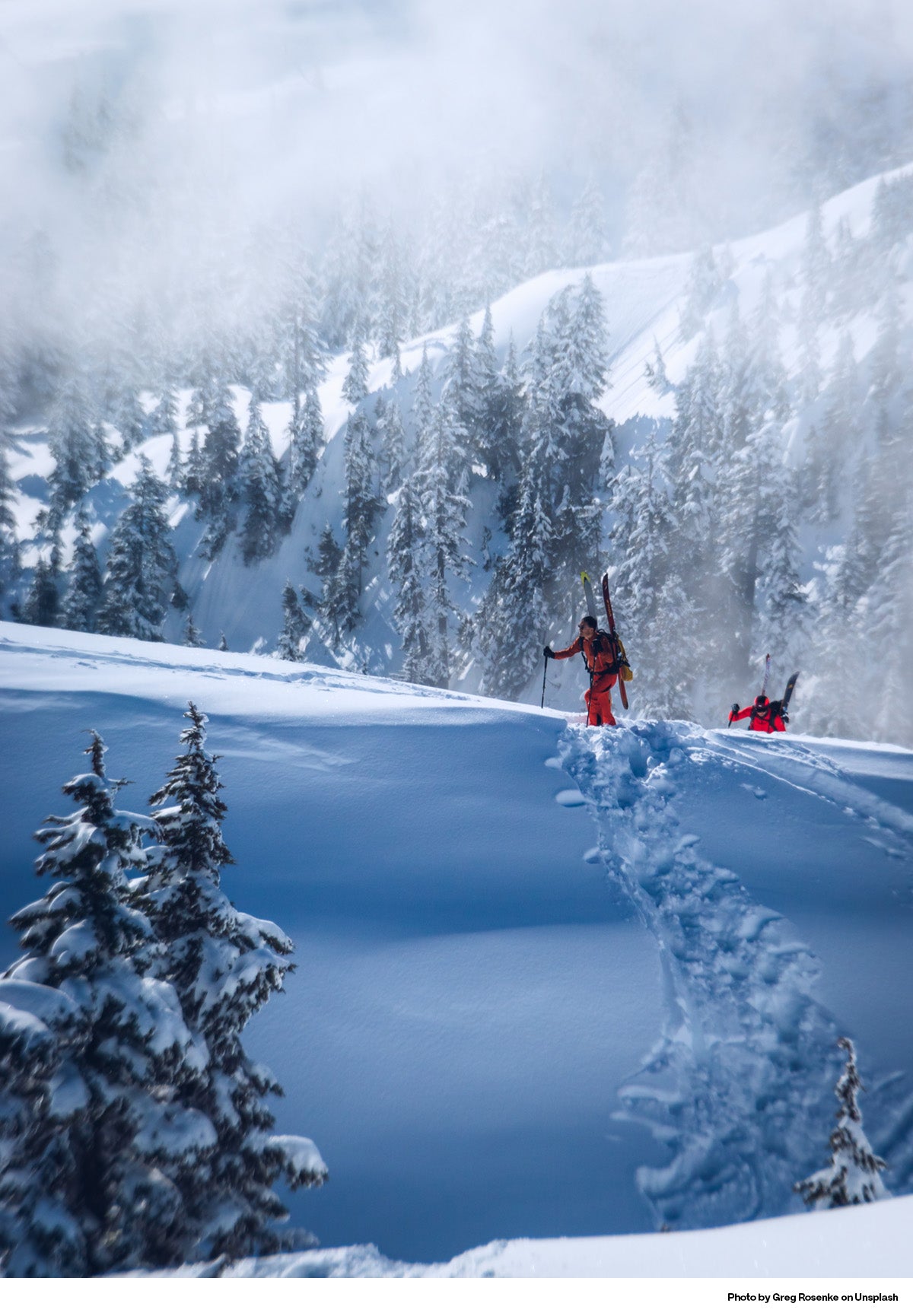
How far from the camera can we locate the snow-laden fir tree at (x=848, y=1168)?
136 inches

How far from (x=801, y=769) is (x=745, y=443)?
2275 centimetres

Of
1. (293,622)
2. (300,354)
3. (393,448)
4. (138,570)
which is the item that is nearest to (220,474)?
(138,570)

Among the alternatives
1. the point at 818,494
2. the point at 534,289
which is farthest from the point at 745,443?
the point at 534,289

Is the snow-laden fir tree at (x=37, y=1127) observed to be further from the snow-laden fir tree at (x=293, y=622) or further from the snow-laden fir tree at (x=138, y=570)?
the snow-laden fir tree at (x=293, y=622)

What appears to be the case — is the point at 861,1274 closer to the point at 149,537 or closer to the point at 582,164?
the point at 149,537

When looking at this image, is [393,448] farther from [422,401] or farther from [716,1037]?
[716,1037]

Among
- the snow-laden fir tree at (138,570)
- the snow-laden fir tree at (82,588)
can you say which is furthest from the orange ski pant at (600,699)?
the snow-laden fir tree at (82,588)

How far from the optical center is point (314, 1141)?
3.49 metres

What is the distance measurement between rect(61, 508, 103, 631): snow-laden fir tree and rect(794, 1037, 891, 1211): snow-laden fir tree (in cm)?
3174

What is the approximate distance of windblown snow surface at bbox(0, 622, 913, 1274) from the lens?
3.52 meters

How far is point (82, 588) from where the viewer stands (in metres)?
29.0

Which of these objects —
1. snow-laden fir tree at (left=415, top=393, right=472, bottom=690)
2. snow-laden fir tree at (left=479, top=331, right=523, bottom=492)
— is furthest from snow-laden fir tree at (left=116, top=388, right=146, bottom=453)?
snow-laden fir tree at (left=479, top=331, right=523, bottom=492)

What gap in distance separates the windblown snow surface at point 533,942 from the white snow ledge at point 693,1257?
4 cm

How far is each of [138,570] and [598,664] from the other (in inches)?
1110
